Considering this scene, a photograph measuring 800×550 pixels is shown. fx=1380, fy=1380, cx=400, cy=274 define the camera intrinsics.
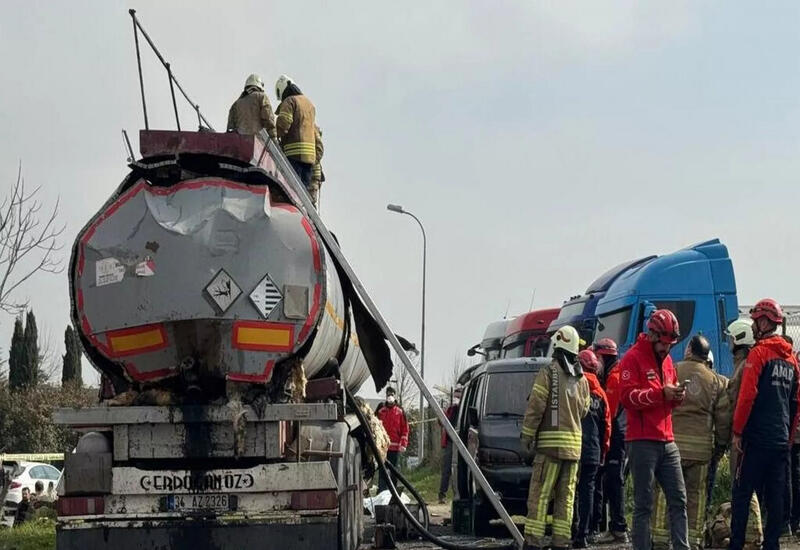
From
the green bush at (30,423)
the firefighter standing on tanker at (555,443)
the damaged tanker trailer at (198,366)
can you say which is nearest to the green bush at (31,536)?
the damaged tanker trailer at (198,366)

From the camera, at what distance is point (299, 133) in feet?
48.0

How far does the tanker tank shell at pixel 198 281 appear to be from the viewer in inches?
398

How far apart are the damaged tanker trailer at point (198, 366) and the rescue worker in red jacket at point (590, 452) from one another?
3.95 meters

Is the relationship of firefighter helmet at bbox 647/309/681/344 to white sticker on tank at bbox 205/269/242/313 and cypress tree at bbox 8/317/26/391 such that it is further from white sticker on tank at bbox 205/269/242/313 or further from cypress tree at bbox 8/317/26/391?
cypress tree at bbox 8/317/26/391

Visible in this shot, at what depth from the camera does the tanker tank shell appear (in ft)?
33.2

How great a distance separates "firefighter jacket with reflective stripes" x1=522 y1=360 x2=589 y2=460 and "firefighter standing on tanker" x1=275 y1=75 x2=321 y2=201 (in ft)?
12.9

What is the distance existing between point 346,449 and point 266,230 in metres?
2.18

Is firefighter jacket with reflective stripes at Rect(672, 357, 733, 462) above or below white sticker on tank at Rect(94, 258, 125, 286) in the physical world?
below

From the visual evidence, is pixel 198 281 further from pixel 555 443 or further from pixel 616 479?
pixel 616 479

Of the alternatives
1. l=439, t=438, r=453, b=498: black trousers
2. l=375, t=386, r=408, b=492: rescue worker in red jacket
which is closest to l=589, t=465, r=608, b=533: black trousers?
l=375, t=386, r=408, b=492: rescue worker in red jacket

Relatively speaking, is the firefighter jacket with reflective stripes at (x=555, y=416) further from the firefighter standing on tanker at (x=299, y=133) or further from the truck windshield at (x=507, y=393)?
the firefighter standing on tanker at (x=299, y=133)

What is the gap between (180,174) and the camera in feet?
34.5

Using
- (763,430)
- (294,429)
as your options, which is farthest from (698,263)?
(294,429)

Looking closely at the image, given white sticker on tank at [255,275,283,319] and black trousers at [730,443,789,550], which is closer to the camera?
white sticker on tank at [255,275,283,319]
